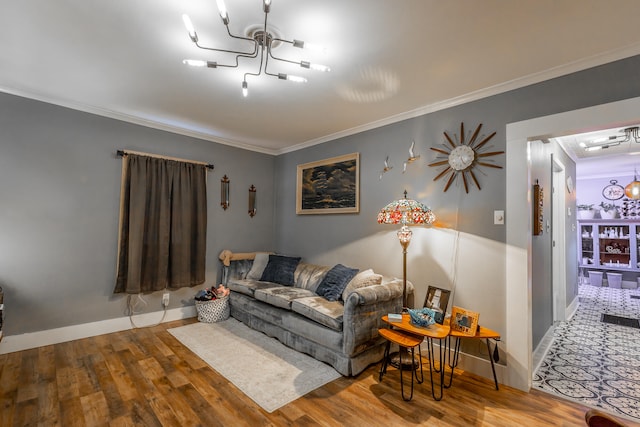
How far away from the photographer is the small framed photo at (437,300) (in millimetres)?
2638

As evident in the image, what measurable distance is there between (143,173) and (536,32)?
13.2ft

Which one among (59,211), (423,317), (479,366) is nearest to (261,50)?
(423,317)

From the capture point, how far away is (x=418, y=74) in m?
2.49

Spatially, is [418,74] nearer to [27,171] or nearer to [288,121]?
[288,121]

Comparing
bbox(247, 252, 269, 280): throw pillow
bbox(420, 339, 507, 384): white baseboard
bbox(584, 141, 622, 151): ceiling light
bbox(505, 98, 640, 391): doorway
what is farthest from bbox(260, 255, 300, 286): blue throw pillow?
bbox(584, 141, 622, 151): ceiling light

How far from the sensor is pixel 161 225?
3713 mm

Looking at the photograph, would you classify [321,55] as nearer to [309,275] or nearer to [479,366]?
[309,275]

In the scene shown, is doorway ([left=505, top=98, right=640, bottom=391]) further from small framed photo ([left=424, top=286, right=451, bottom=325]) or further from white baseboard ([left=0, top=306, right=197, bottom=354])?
white baseboard ([left=0, top=306, right=197, bottom=354])

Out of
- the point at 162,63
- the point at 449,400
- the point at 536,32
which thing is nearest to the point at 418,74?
the point at 536,32

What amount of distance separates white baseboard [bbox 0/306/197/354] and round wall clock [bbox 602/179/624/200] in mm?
8880

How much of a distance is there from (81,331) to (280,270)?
7.58 ft

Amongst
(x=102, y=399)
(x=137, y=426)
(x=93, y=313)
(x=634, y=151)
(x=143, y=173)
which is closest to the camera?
(x=137, y=426)

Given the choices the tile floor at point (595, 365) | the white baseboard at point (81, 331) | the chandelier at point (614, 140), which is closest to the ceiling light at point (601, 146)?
the chandelier at point (614, 140)

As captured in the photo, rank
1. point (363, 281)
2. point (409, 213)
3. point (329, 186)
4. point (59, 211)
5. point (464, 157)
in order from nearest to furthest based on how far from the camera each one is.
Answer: point (409, 213) < point (464, 157) < point (363, 281) < point (59, 211) < point (329, 186)
